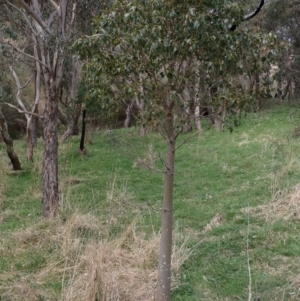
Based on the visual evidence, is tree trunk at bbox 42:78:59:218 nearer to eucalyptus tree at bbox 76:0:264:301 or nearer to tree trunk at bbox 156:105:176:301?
tree trunk at bbox 156:105:176:301

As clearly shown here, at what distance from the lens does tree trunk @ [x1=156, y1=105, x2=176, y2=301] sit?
4074mm

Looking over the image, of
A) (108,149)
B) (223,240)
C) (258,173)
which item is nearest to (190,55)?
(223,240)

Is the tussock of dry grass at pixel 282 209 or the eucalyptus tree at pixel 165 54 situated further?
the tussock of dry grass at pixel 282 209

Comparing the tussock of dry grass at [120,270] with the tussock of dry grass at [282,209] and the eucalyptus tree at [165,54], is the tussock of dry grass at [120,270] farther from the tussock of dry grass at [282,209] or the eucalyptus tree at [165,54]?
the tussock of dry grass at [282,209]

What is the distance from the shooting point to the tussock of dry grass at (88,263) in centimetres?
465

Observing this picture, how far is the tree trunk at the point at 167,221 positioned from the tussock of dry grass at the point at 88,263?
38 cm

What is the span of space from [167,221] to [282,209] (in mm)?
3086

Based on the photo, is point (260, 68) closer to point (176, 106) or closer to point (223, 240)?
point (176, 106)

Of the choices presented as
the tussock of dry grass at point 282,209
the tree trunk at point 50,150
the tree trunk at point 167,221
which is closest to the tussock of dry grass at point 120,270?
the tree trunk at point 167,221

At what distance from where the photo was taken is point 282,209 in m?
6.66

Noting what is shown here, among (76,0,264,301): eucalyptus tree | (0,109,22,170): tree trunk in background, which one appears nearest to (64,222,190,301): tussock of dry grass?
(76,0,264,301): eucalyptus tree

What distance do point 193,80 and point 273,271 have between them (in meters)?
2.40

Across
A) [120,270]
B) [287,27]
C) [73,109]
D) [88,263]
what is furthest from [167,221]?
[287,27]

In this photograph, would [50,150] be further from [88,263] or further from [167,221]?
[167,221]
